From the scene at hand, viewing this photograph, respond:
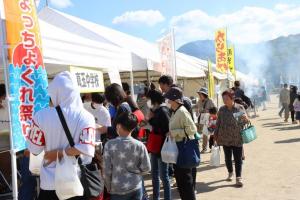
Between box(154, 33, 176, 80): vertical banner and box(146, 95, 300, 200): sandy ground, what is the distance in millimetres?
2449

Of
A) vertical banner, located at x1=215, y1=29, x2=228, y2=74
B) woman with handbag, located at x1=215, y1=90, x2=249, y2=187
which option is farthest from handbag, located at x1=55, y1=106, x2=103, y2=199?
A: vertical banner, located at x1=215, y1=29, x2=228, y2=74

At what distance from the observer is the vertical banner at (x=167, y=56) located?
11.1 metres

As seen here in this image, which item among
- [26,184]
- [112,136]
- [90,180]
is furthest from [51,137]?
[26,184]

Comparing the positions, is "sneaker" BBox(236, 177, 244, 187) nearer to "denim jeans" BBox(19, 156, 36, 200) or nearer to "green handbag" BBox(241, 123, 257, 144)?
"green handbag" BBox(241, 123, 257, 144)

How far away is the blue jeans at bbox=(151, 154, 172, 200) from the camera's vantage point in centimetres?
565

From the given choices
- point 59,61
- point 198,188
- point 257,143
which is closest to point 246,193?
point 198,188

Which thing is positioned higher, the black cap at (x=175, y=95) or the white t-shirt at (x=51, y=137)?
the black cap at (x=175, y=95)

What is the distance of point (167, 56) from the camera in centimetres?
1114

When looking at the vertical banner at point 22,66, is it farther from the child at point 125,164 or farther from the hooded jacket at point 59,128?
the hooded jacket at point 59,128

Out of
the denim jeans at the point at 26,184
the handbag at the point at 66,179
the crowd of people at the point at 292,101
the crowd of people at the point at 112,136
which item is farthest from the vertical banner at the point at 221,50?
the handbag at the point at 66,179

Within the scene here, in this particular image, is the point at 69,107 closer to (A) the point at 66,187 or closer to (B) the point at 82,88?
(A) the point at 66,187

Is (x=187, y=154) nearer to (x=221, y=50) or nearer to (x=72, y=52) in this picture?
(x=72, y=52)

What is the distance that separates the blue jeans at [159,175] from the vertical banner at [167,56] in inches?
215

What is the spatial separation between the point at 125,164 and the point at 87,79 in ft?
8.61
